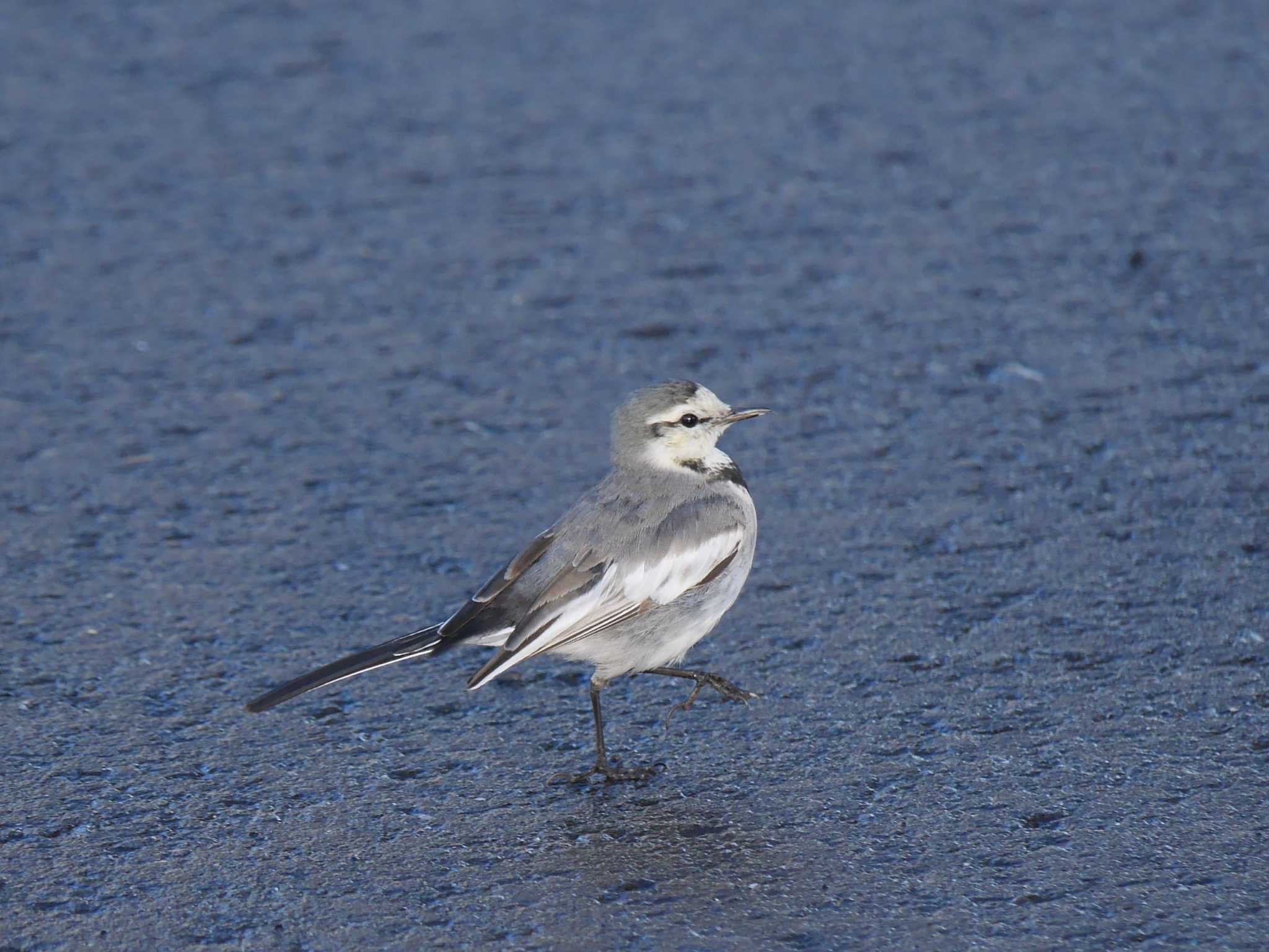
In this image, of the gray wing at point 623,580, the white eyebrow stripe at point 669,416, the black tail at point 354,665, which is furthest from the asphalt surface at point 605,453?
the white eyebrow stripe at point 669,416

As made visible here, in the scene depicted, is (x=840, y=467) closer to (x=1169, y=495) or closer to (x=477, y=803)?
(x=1169, y=495)

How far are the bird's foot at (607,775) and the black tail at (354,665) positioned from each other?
57 cm

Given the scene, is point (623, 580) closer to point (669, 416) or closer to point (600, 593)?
point (600, 593)

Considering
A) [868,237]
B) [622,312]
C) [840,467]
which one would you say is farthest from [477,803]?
[868,237]

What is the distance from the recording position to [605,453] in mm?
7453

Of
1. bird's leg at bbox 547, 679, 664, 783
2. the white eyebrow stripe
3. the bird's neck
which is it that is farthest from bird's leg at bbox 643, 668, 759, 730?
the white eyebrow stripe

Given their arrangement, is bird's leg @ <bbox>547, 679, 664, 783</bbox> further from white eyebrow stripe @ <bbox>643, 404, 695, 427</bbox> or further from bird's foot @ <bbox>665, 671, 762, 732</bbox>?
white eyebrow stripe @ <bbox>643, 404, 695, 427</bbox>

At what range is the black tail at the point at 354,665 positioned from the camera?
529 cm

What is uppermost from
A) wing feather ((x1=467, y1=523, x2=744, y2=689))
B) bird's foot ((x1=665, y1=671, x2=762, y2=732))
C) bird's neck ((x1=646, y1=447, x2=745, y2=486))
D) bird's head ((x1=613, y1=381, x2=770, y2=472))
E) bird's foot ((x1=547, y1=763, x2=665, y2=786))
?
bird's head ((x1=613, y1=381, x2=770, y2=472))

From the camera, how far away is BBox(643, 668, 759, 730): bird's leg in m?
5.70

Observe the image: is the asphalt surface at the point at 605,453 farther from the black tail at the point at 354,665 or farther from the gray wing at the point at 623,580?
the gray wing at the point at 623,580

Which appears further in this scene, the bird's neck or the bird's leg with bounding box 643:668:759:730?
the bird's neck

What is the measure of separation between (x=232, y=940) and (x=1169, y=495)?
4.09 metres

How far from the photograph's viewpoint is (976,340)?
322 inches
